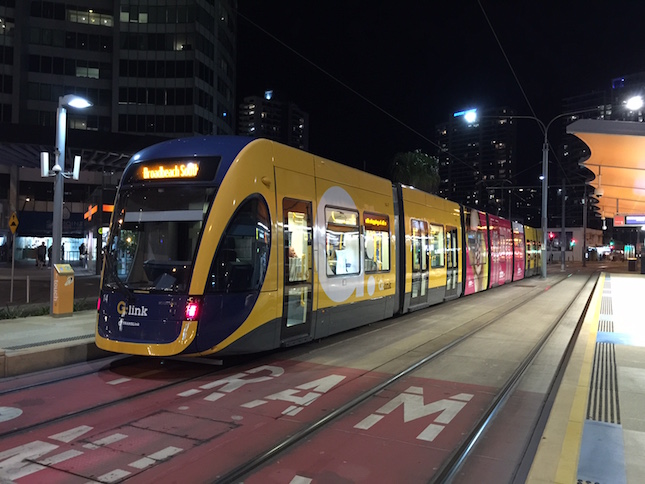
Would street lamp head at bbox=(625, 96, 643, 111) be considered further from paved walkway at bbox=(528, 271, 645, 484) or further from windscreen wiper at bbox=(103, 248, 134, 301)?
windscreen wiper at bbox=(103, 248, 134, 301)

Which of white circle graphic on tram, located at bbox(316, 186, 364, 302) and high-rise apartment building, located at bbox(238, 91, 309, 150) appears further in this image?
high-rise apartment building, located at bbox(238, 91, 309, 150)

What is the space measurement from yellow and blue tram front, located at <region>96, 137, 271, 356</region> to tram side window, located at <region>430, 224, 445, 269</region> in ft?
26.5

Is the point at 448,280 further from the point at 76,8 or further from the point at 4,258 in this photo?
the point at 76,8

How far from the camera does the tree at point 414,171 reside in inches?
1435

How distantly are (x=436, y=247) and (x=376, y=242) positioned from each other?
436cm

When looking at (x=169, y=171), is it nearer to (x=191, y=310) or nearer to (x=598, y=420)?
(x=191, y=310)

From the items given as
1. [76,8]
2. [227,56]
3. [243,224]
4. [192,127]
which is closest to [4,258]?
[192,127]

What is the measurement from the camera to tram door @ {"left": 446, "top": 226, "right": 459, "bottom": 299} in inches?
631

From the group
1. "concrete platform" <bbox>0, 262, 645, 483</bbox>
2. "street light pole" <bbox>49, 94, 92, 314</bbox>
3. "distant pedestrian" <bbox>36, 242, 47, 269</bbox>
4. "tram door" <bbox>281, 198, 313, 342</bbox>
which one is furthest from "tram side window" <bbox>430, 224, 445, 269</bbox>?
"distant pedestrian" <bbox>36, 242, 47, 269</bbox>

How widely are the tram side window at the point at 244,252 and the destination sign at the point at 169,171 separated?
895 mm

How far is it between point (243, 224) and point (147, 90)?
59.9 meters

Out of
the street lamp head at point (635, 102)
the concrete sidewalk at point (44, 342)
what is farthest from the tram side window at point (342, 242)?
the street lamp head at point (635, 102)

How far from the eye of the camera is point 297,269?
330 inches

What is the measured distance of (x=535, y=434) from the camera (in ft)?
17.1
